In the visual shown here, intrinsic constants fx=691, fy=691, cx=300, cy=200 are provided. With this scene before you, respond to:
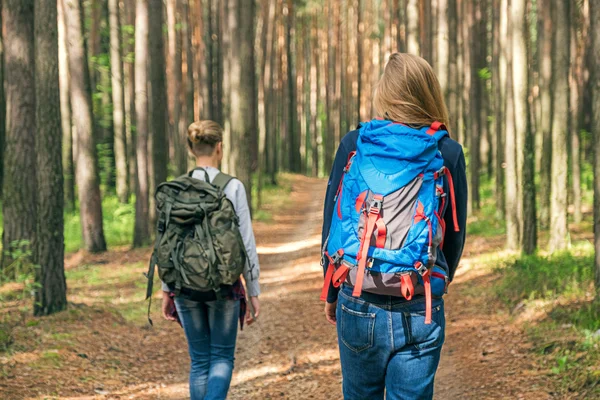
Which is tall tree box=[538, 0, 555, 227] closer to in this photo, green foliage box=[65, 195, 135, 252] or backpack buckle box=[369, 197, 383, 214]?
green foliage box=[65, 195, 135, 252]

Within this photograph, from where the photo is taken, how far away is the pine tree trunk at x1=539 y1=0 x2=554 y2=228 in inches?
445

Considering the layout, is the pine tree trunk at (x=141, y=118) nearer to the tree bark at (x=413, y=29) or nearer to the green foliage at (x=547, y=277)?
the tree bark at (x=413, y=29)

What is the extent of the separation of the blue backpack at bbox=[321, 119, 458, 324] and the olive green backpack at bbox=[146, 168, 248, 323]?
4.78 feet

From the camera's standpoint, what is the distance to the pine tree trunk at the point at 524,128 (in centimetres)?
945

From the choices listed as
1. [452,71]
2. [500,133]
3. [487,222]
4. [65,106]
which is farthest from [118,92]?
[487,222]

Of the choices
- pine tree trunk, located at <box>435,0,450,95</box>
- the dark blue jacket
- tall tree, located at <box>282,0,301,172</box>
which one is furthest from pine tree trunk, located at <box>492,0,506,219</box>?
tall tree, located at <box>282,0,301,172</box>

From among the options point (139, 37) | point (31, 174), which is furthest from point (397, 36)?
point (31, 174)

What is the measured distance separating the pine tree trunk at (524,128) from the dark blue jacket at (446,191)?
285 inches

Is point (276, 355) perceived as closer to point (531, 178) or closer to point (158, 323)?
point (158, 323)

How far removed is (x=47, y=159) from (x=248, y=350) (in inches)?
115

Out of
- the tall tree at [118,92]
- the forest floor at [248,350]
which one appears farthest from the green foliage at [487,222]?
the tall tree at [118,92]

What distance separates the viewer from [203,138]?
4105 mm

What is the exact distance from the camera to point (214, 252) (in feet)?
12.5

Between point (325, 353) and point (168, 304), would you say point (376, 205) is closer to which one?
point (168, 304)
